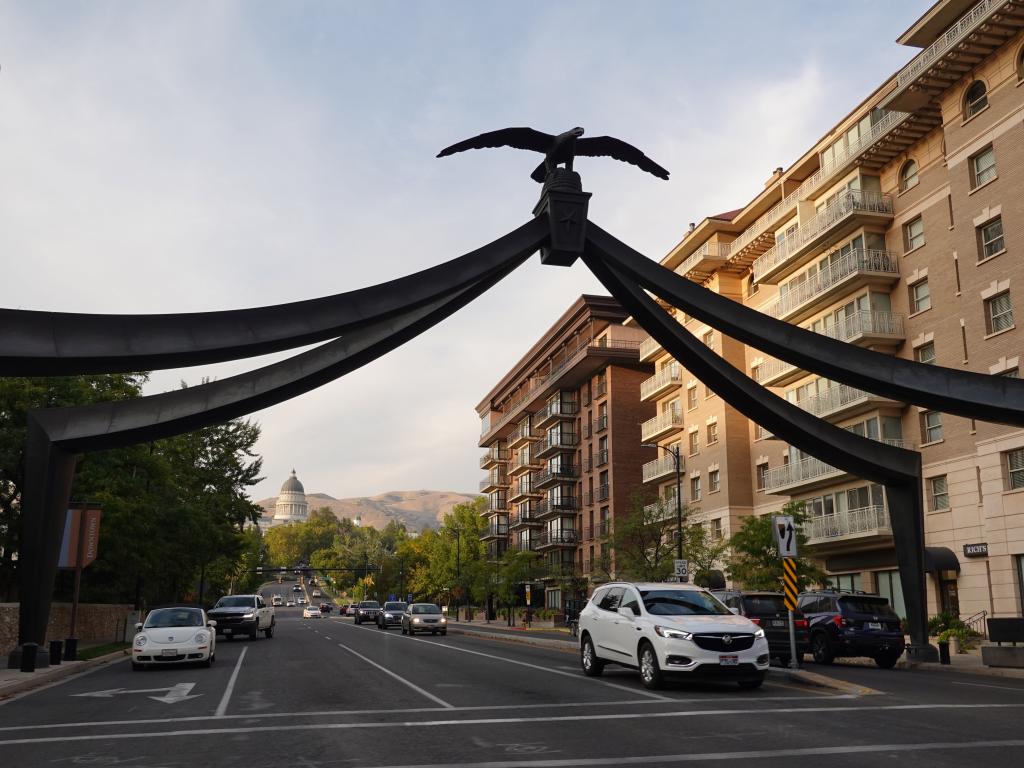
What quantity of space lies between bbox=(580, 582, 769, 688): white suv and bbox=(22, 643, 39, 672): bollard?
11.6 metres

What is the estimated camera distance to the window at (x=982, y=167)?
34812 millimetres

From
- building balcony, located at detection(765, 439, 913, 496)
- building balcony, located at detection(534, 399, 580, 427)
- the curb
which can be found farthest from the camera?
building balcony, located at detection(534, 399, 580, 427)

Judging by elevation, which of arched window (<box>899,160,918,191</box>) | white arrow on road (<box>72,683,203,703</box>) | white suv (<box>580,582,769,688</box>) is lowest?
white arrow on road (<box>72,683,203,703</box>)

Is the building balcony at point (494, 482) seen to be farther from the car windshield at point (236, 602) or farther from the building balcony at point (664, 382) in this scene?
the car windshield at point (236, 602)

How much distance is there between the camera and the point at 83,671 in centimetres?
2253

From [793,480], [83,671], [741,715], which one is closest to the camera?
[741,715]

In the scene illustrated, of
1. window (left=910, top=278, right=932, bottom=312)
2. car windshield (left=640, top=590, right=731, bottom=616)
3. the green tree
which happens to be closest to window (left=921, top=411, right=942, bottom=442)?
window (left=910, top=278, right=932, bottom=312)

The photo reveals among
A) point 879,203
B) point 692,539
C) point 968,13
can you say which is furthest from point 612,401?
point 968,13

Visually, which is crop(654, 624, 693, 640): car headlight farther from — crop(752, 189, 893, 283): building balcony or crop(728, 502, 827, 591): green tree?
crop(752, 189, 893, 283): building balcony

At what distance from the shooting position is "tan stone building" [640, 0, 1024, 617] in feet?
110

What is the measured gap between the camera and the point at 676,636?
14766 mm

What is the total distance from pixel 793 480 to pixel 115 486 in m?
30.5

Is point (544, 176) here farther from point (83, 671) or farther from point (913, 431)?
point (913, 431)

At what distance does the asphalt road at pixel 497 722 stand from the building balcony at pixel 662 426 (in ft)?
136
